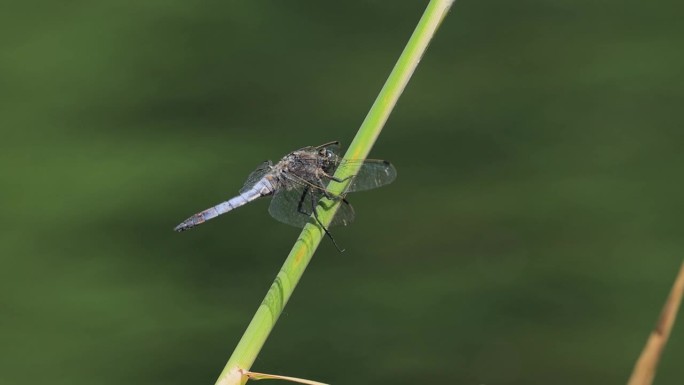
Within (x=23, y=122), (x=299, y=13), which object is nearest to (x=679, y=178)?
(x=299, y=13)

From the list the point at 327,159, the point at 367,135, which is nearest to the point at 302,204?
the point at 327,159

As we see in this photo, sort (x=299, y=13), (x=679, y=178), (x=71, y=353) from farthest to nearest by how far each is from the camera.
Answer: (x=299, y=13) < (x=679, y=178) < (x=71, y=353)

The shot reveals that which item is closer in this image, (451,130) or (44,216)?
(44,216)

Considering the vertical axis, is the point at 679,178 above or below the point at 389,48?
below

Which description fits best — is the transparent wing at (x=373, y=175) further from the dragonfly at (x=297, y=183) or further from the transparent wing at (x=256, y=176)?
the transparent wing at (x=256, y=176)

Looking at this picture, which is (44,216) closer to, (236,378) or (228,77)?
(228,77)

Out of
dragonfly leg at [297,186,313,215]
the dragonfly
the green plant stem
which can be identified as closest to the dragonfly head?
the dragonfly

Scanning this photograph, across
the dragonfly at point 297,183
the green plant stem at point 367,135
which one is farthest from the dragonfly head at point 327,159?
the green plant stem at point 367,135

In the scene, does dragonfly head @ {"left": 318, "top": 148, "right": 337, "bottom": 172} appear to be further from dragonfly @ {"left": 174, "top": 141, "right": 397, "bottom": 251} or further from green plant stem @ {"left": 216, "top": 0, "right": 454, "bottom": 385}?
green plant stem @ {"left": 216, "top": 0, "right": 454, "bottom": 385}

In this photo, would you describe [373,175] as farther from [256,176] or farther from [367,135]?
[367,135]
